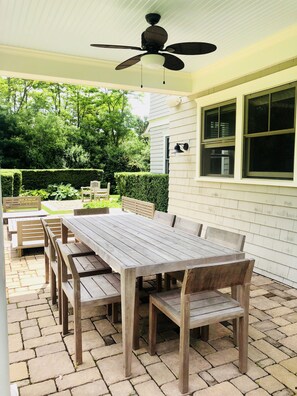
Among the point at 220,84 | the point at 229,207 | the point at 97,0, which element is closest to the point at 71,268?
the point at 97,0

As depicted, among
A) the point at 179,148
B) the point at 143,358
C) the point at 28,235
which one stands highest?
the point at 179,148

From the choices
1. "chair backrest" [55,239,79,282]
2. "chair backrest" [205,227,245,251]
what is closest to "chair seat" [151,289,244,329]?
"chair backrest" [205,227,245,251]

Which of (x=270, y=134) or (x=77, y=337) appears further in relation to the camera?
(x=270, y=134)

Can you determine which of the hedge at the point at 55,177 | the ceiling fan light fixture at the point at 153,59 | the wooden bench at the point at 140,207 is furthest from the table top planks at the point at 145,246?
the hedge at the point at 55,177

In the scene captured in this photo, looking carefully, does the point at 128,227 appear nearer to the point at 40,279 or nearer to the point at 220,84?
the point at 40,279

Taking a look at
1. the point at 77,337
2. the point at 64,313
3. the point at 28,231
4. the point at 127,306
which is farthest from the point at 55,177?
the point at 127,306

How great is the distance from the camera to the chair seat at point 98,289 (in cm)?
243

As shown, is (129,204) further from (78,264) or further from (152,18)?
(152,18)

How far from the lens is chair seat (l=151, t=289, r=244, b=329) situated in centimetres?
212

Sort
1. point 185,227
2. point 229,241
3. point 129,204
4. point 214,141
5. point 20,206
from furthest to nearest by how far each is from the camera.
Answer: point 129,204, point 20,206, point 214,141, point 185,227, point 229,241

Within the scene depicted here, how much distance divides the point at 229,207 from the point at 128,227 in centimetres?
219

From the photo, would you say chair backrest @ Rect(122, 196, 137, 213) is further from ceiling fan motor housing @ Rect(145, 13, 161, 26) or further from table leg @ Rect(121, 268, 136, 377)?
table leg @ Rect(121, 268, 136, 377)

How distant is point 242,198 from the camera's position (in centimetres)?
483

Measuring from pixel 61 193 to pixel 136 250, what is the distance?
11426 mm
